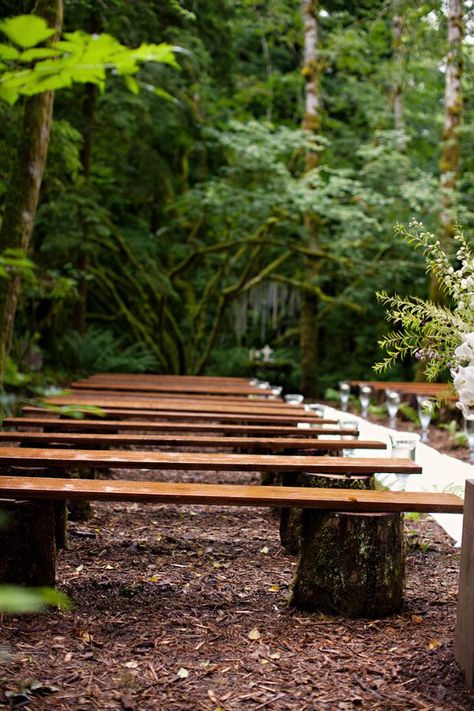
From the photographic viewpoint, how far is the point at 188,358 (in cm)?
1231

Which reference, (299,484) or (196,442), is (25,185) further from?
(299,484)

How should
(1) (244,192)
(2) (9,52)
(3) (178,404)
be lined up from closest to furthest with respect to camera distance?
(2) (9,52)
(3) (178,404)
(1) (244,192)

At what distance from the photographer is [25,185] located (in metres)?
4.84

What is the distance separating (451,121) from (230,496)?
367 inches

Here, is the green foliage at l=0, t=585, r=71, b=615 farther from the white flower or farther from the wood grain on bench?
the wood grain on bench

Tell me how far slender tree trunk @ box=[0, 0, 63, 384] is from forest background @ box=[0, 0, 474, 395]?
6.46 ft

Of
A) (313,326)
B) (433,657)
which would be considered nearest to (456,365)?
(433,657)

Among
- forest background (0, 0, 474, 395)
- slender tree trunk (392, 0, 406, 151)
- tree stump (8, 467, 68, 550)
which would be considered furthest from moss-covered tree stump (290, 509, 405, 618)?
slender tree trunk (392, 0, 406, 151)

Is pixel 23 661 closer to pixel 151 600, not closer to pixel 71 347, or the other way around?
pixel 151 600

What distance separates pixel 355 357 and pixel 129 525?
35.8 feet

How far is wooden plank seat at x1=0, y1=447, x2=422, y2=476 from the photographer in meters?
2.82

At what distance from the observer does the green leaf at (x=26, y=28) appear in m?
0.81

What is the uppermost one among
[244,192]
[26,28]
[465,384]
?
[244,192]

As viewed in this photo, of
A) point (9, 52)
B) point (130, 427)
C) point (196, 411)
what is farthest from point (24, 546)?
point (196, 411)
